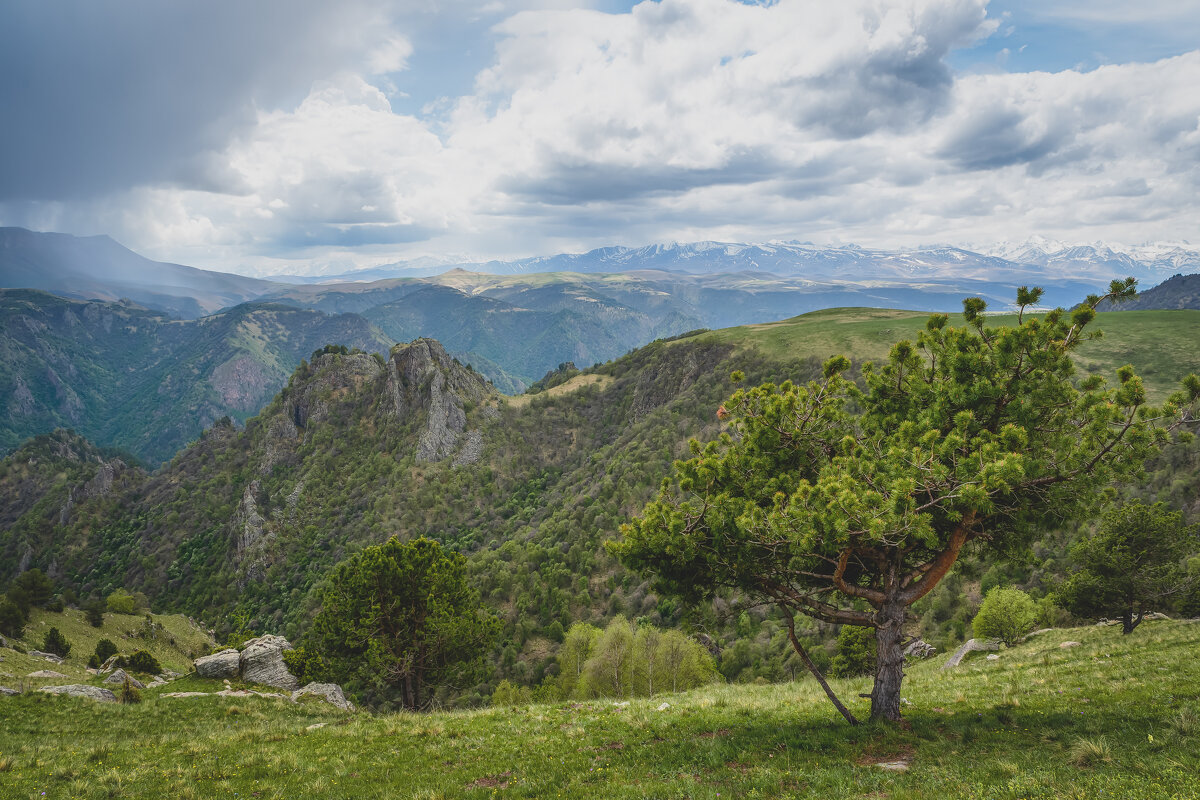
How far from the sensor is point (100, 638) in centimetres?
6188

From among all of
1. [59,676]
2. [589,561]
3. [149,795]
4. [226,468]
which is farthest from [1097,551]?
[226,468]

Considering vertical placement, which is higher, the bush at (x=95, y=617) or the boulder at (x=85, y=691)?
the boulder at (x=85, y=691)

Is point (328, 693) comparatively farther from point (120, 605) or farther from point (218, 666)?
point (120, 605)

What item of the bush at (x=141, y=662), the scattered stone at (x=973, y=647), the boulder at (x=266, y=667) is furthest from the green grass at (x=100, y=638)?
the scattered stone at (x=973, y=647)

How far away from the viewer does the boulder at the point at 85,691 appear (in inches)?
1045

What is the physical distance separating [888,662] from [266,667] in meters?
40.3

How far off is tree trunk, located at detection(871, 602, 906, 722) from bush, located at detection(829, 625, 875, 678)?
36.0m

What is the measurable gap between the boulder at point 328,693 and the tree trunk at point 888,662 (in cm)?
2981

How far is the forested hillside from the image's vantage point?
102 meters

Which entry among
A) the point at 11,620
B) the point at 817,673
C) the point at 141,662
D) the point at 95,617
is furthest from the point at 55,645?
the point at 817,673

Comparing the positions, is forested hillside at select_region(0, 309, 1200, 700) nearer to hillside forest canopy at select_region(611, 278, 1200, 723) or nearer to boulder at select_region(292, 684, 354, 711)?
boulder at select_region(292, 684, 354, 711)

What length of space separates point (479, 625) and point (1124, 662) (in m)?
35.2

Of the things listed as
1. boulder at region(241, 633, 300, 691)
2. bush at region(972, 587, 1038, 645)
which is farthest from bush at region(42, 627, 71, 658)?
bush at region(972, 587, 1038, 645)

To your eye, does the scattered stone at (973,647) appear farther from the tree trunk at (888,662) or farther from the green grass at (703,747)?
the tree trunk at (888,662)
